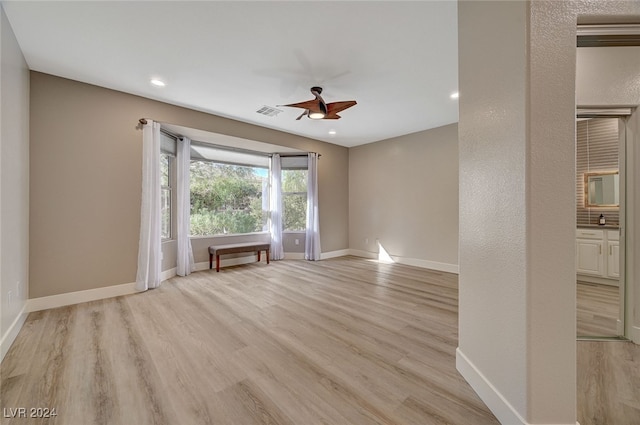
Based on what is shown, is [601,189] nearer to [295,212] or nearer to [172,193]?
[295,212]

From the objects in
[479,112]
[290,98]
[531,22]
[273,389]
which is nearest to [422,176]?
[290,98]

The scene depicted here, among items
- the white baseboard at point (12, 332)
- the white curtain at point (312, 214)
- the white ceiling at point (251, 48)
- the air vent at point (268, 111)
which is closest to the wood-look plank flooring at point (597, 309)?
the white ceiling at point (251, 48)

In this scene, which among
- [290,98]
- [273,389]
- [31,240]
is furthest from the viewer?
[290,98]

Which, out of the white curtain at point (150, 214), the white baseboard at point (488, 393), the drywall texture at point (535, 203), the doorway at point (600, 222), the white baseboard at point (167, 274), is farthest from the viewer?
the white baseboard at point (167, 274)

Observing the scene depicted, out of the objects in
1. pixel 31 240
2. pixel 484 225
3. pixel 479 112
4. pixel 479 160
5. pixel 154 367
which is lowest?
pixel 154 367

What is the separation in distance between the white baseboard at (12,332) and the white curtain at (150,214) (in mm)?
1031

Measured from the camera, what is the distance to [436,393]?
149cm

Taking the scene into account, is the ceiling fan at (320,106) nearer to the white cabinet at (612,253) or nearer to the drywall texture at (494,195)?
the drywall texture at (494,195)

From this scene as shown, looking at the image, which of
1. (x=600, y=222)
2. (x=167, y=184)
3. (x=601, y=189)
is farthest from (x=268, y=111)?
(x=600, y=222)

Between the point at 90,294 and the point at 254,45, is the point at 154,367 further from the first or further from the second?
the point at 254,45

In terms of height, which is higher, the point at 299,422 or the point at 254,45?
the point at 254,45

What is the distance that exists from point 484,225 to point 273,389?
1.62 m

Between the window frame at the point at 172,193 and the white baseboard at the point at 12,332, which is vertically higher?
the window frame at the point at 172,193

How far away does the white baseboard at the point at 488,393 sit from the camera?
3.92ft
